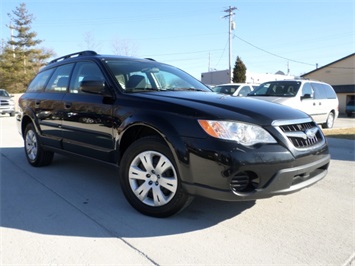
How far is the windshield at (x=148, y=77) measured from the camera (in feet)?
12.8

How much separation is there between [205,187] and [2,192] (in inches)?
111

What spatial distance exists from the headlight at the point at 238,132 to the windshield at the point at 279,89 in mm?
7428

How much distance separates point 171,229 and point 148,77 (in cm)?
202

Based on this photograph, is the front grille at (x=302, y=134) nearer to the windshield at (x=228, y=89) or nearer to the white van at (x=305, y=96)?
the white van at (x=305, y=96)

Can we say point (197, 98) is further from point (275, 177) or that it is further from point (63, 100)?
point (63, 100)

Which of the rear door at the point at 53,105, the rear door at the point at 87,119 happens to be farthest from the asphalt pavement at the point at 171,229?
the rear door at the point at 53,105

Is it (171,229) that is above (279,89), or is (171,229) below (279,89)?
below

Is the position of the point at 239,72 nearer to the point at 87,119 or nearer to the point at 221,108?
the point at 87,119

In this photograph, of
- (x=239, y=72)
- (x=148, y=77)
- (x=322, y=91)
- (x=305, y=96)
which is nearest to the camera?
(x=148, y=77)

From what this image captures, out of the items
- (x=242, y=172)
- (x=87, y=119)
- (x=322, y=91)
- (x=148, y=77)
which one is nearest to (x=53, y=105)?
(x=87, y=119)

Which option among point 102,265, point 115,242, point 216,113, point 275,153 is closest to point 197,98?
point 216,113

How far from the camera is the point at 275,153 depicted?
283 cm

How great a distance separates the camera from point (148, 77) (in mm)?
4176

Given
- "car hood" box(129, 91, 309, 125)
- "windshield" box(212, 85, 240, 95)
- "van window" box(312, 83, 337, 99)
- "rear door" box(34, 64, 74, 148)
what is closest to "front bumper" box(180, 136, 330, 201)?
"car hood" box(129, 91, 309, 125)
